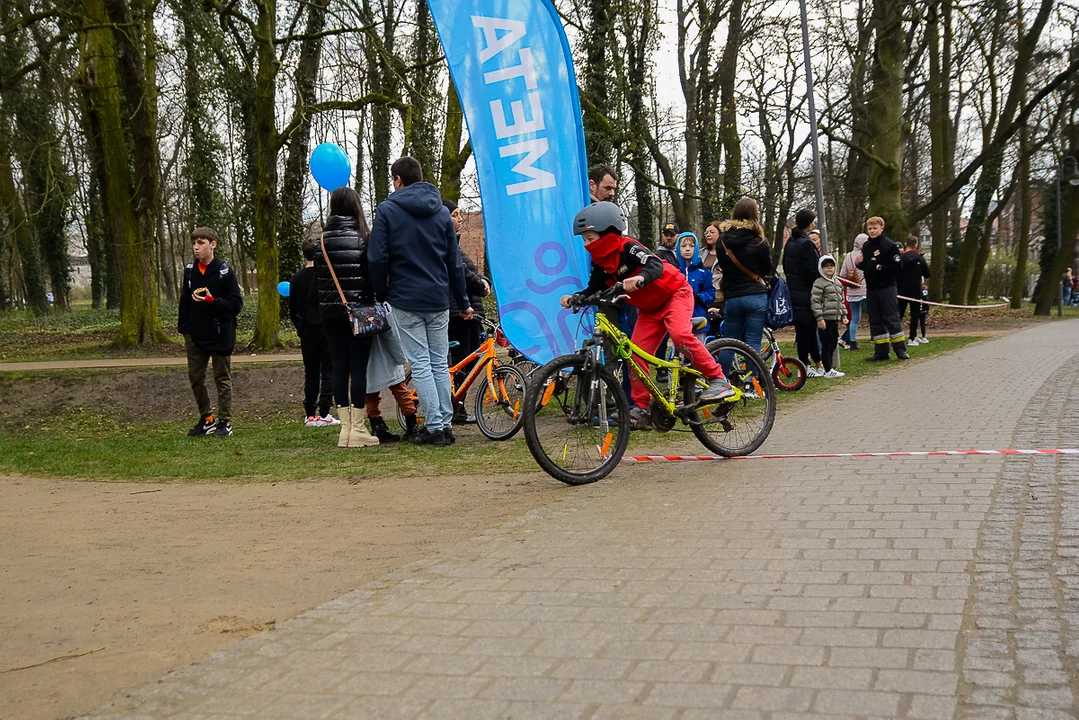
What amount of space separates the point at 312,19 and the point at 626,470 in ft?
56.0

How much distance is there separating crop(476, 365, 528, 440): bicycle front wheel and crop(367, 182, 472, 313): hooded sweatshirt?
1.10 meters

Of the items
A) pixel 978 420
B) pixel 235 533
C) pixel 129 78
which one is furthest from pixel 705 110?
pixel 235 533

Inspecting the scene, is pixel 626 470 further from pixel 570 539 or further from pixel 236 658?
pixel 236 658

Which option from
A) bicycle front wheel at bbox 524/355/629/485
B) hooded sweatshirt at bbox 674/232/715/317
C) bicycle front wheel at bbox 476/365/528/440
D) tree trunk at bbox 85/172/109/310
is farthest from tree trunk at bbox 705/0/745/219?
bicycle front wheel at bbox 524/355/629/485

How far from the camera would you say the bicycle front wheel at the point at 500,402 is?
942 centimetres

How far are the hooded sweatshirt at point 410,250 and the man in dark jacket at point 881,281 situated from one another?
28.7 feet

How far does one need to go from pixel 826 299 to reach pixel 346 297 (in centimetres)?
734

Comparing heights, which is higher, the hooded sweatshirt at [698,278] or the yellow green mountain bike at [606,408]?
the hooded sweatshirt at [698,278]

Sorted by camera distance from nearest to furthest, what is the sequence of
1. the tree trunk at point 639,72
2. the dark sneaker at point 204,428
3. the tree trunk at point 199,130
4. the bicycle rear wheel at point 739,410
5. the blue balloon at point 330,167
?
1. the bicycle rear wheel at point 739,410
2. the blue balloon at point 330,167
3. the dark sneaker at point 204,428
4. the tree trunk at point 199,130
5. the tree trunk at point 639,72

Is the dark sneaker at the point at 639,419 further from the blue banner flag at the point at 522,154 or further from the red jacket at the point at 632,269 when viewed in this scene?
the blue banner flag at the point at 522,154

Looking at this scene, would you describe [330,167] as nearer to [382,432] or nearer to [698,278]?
[382,432]

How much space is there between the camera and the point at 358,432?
9188mm

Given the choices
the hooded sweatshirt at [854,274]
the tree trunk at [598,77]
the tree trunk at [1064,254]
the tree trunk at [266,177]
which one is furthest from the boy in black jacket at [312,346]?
the tree trunk at [1064,254]

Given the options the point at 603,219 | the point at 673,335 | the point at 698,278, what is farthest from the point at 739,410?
the point at 698,278
